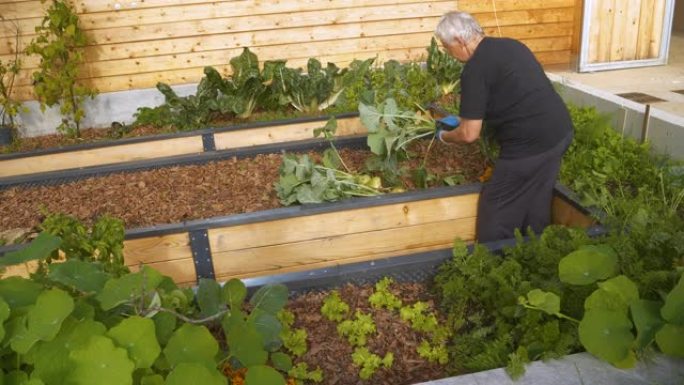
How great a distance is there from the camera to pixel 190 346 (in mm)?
1290

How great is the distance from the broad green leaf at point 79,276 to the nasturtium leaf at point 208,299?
0.29 meters

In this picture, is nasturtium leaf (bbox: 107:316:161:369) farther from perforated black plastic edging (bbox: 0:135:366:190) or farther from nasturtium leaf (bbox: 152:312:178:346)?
perforated black plastic edging (bbox: 0:135:366:190)

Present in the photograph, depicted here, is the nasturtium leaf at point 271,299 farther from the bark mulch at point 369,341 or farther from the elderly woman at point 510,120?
the elderly woman at point 510,120

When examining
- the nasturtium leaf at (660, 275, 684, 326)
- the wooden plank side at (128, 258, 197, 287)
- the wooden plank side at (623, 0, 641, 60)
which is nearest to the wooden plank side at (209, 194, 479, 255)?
the wooden plank side at (128, 258, 197, 287)

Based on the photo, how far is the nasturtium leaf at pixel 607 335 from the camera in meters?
1.44

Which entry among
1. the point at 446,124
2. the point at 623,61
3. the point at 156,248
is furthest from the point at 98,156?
the point at 623,61

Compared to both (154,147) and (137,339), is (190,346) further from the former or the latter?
(154,147)

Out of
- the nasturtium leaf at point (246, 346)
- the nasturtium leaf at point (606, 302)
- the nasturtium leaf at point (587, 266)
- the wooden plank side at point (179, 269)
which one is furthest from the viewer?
the wooden plank side at point (179, 269)

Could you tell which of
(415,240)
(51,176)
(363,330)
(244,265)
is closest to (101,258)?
(363,330)

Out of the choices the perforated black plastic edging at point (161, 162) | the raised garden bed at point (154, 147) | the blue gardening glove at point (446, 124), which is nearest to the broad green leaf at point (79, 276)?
the blue gardening glove at point (446, 124)

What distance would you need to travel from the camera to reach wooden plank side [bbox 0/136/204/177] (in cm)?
443

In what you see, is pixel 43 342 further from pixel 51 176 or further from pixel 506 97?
pixel 51 176

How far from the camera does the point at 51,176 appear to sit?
393 centimetres

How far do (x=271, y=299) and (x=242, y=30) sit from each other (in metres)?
5.17
